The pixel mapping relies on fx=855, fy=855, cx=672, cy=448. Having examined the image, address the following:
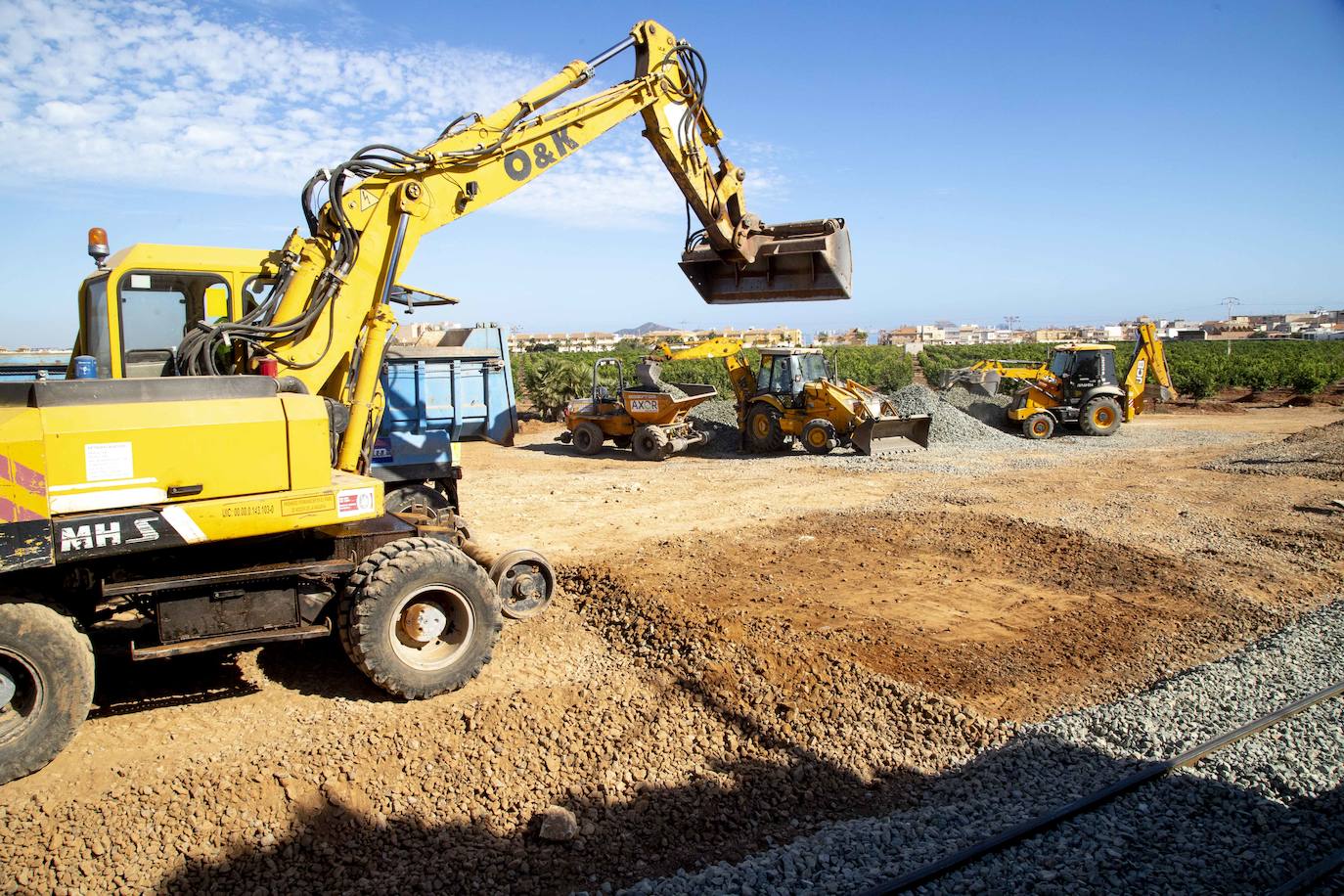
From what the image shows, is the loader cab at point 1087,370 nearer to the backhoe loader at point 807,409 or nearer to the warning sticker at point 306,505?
the backhoe loader at point 807,409

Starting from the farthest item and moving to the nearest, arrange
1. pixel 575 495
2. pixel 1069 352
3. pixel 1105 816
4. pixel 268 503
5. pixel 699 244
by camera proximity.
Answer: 1. pixel 1069 352
2. pixel 575 495
3. pixel 699 244
4. pixel 268 503
5. pixel 1105 816

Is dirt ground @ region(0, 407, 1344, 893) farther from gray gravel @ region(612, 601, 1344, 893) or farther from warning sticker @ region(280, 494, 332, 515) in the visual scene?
warning sticker @ region(280, 494, 332, 515)

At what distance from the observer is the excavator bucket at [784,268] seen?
9.75m

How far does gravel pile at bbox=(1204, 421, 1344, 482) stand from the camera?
13766mm

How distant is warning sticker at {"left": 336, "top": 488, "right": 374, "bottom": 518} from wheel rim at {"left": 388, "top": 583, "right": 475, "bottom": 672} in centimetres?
60

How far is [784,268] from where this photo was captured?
33.3 ft

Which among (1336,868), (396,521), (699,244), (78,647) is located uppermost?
(699,244)

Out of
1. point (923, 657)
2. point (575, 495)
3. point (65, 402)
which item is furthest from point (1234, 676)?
point (575, 495)

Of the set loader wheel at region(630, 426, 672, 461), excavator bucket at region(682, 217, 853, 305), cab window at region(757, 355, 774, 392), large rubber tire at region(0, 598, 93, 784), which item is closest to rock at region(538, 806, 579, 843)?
large rubber tire at region(0, 598, 93, 784)

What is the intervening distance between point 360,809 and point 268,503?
1.80 meters

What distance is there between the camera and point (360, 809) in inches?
169

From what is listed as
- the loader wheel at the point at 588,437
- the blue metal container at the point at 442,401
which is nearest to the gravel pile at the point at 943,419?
the loader wheel at the point at 588,437

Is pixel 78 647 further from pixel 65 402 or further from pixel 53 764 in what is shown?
pixel 65 402

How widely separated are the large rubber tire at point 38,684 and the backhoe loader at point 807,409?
44.2ft
